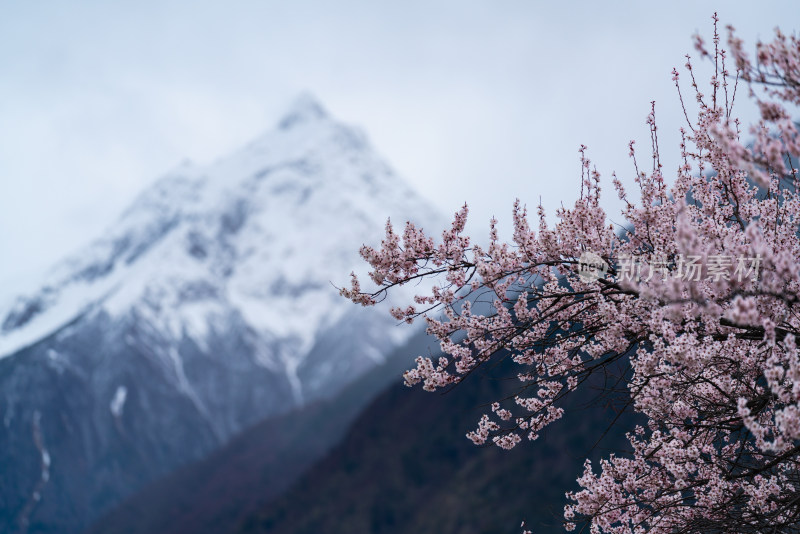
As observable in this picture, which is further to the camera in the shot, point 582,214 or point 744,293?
point 582,214

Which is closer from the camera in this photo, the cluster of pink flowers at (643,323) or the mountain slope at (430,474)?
the cluster of pink flowers at (643,323)

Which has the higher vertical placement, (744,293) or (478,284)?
(478,284)

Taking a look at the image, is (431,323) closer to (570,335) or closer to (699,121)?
(570,335)

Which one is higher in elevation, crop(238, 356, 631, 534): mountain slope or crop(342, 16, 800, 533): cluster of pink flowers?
crop(238, 356, 631, 534): mountain slope

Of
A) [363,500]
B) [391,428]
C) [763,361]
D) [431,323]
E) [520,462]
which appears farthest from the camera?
[391,428]

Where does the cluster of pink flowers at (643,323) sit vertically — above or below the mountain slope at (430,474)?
below

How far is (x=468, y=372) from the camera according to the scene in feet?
24.3

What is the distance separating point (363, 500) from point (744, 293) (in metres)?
126

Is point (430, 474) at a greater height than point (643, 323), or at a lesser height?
greater

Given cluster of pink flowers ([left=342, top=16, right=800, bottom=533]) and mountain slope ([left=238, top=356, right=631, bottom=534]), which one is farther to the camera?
mountain slope ([left=238, top=356, right=631, bottom=534])

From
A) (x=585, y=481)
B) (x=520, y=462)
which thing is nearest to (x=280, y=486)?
(x=520, y=462)

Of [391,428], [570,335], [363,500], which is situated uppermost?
[391,428]

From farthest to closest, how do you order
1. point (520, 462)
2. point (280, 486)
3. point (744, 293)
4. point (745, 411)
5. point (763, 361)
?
1. point (280, 486)
2. point (520, 462)
3. point (763, 361)
4. point (744, 293)
5. point (745, 411)

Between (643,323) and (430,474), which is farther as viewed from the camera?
(430,474)
